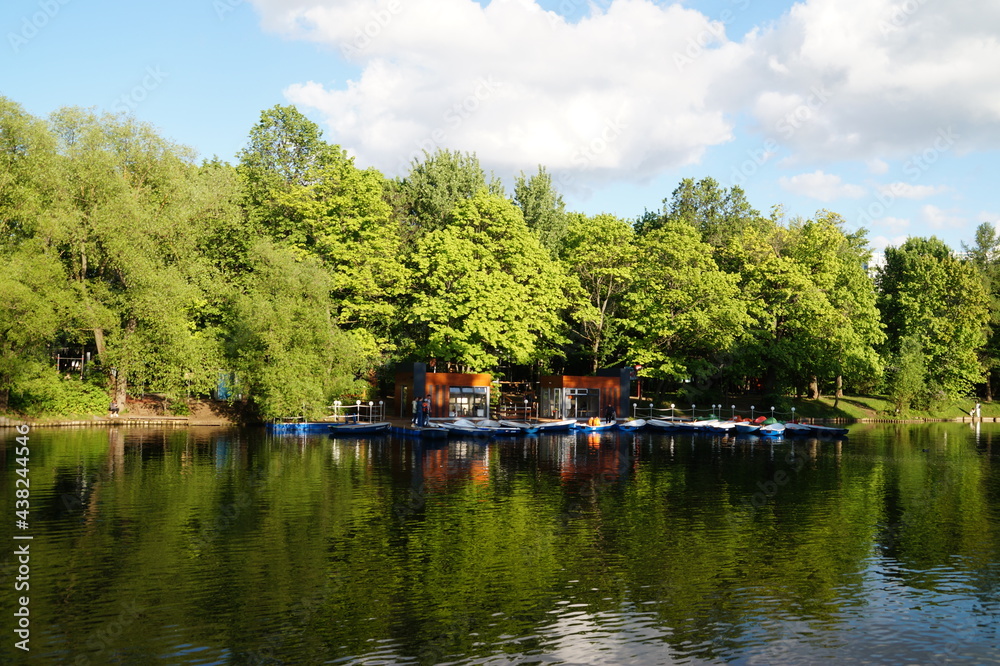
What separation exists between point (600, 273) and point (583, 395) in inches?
523

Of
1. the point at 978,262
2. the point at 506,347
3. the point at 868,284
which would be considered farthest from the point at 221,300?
the point at 978,262

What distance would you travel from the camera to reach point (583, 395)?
7669 centimetres

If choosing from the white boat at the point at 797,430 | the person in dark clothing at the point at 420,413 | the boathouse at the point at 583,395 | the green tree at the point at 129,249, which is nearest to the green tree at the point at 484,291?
the boathouse at the point at 583,395

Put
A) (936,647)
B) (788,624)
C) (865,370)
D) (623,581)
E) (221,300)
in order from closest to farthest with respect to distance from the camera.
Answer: (936,647)
(788,624)
(623,581)
(221,300)
(865,370)

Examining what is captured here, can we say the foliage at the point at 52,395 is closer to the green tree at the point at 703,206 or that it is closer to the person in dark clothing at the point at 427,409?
the person in dark clothing at the point at 427,409

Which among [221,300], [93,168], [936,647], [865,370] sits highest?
[93,168]

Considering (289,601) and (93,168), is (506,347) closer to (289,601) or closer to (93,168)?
(93,168)

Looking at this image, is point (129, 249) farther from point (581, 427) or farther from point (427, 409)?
point (581, 427)

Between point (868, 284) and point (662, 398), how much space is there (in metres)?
26.6

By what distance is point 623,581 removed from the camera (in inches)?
877

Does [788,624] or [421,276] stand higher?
[421,276]

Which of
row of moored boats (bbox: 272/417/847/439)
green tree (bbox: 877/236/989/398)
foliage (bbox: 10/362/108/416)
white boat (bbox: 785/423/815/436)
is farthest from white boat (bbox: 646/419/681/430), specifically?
foliage (bbox: 10/362/108/416)

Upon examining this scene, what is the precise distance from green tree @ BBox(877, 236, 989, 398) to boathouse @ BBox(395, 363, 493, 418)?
51873mm

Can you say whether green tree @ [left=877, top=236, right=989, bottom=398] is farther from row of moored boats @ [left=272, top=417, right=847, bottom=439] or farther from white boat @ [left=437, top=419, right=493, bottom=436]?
white boat @ [left=437, top=419, right=493, bottom=436]
